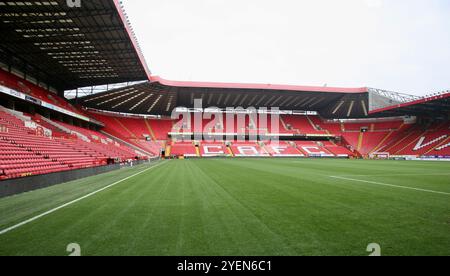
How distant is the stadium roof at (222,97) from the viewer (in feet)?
131

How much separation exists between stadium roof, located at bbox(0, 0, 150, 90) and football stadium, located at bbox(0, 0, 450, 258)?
14 centimetres

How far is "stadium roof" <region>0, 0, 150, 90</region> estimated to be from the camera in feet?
53.2

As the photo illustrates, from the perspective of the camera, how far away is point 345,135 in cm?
5853

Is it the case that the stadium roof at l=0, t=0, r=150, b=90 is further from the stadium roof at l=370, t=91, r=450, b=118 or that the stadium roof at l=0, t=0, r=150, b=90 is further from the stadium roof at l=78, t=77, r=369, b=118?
the stadium roof at l=370, t=91, r=450, b=118

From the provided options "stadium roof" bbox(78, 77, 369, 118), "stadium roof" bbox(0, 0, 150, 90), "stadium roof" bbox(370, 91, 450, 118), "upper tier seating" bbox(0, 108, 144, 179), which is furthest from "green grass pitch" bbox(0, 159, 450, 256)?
"stadium roof" bbox(370, 91, 450, 118)

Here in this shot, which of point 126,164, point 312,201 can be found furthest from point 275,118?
point 312,201

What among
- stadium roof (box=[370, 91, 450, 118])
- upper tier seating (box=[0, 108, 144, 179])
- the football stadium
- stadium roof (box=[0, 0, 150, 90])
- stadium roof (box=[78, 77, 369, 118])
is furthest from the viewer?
stadium roof (box=[78, 77, 369, 118])

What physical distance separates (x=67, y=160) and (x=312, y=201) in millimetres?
16109

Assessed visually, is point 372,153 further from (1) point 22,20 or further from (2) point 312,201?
(1) point 22,20

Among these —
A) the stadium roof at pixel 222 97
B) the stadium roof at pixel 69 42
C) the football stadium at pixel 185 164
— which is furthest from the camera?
the stadium roof at pixel 222 97

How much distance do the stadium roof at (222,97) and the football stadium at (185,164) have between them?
1.18 feet

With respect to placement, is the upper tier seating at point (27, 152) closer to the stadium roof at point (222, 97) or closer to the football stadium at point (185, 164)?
the football stadium at point (185, 164)

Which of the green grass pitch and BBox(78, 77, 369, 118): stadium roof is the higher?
BBox(78, 77, 369, 118): stadium roof

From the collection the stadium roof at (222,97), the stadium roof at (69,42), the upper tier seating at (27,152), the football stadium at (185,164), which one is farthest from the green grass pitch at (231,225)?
the stadium roof at (222,97)
